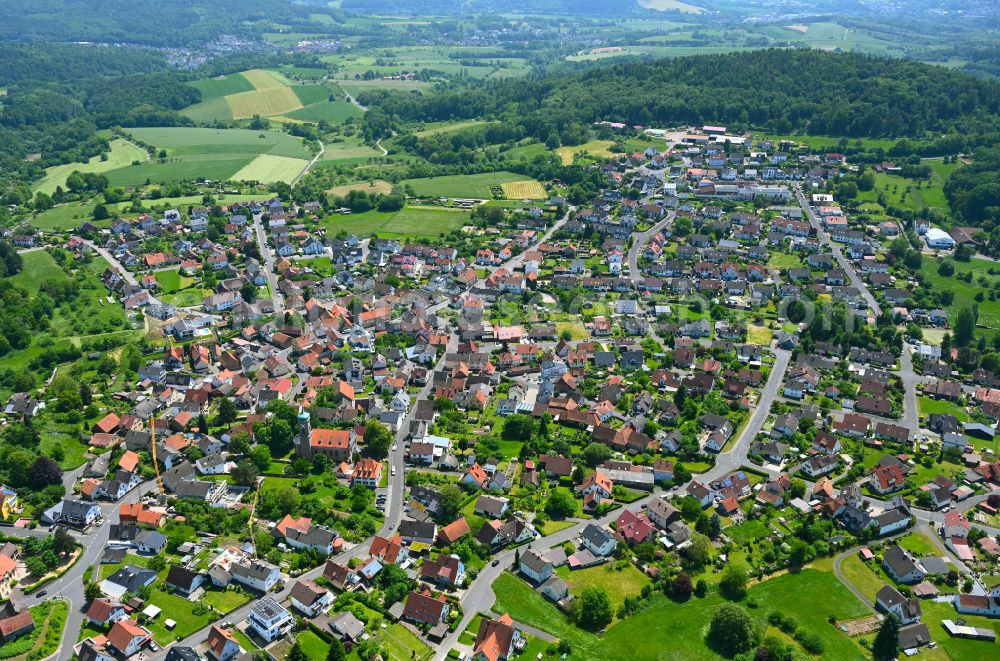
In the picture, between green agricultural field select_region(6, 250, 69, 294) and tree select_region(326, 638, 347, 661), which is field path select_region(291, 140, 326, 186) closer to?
green agricultural field select_region(6, 250, 69, 294)

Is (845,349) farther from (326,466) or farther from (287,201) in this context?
(287,201)

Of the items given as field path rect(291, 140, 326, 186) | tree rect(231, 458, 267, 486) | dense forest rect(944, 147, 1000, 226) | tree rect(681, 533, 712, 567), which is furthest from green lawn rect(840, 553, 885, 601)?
field path rect(291, 140, 326, 186)

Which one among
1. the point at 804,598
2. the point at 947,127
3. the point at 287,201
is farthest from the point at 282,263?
the point at 947,127

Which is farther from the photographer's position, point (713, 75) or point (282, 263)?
point (713, 75)

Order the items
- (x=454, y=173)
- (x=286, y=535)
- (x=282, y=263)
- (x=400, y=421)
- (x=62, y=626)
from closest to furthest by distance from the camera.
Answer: (x=62, y=626), (x=286, y=535), (x=400, y=421), (x=282, y=263), (x=454, y=173)

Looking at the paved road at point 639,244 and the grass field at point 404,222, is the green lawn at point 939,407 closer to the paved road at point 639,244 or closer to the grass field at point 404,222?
the paved road at point 639,244

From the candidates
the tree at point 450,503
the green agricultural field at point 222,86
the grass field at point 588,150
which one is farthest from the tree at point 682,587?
the green agricultural field at point 222,86

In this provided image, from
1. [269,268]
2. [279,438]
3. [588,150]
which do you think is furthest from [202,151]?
[279,438]
